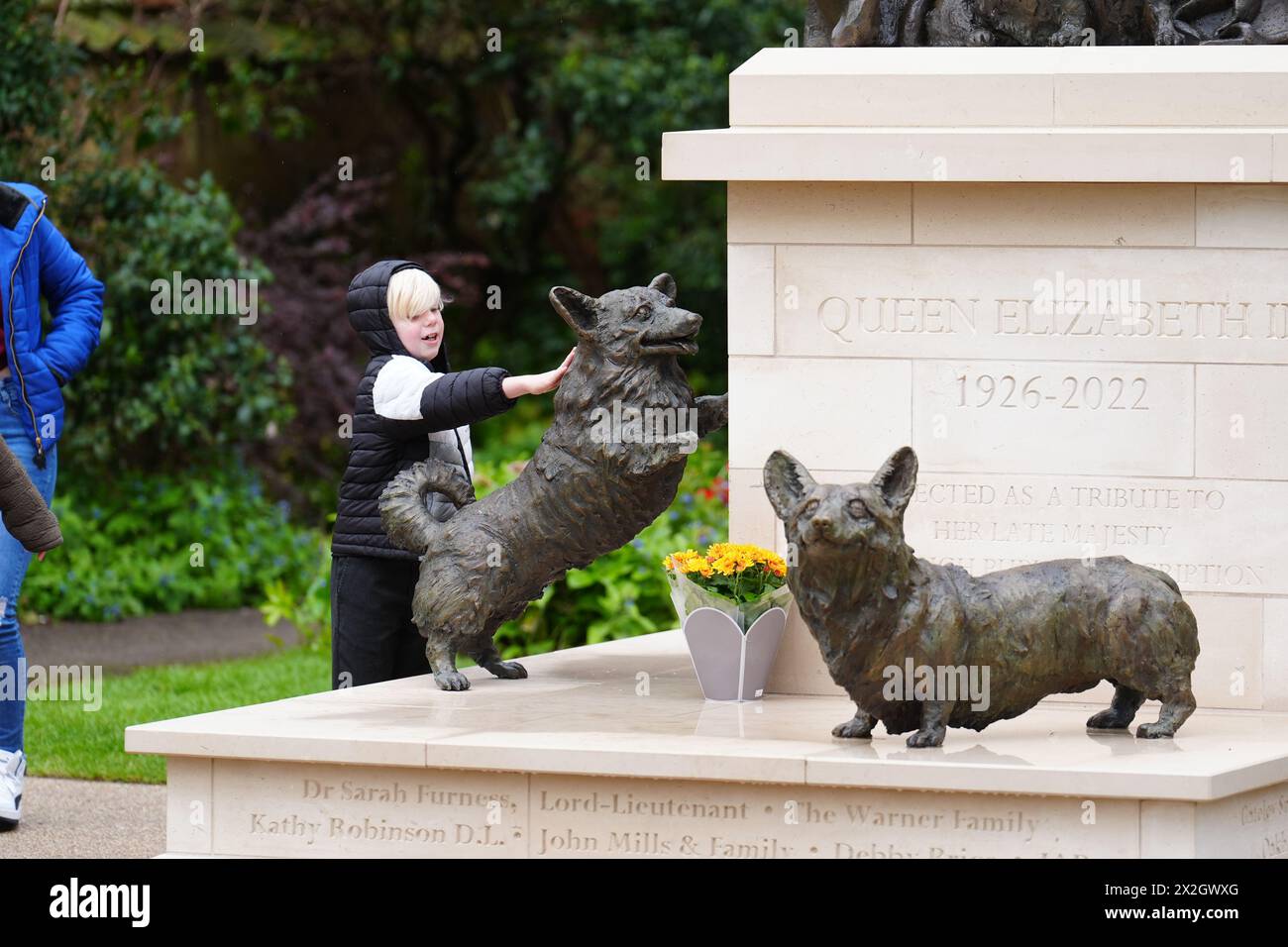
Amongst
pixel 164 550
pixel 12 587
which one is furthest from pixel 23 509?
pixel 164 550

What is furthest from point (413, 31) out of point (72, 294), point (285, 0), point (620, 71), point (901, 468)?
point (901, 468)

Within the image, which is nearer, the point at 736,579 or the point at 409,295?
the point at 736,579

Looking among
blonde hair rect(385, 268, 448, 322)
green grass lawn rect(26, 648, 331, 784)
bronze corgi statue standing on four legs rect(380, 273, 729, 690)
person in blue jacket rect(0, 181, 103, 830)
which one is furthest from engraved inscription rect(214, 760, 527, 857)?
green grass lawn rect(26, 648, 331, 784)

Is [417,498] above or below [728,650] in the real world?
above

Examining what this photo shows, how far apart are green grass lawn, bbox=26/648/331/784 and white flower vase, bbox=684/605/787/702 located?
2627 millimetres

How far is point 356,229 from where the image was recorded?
16.0 m

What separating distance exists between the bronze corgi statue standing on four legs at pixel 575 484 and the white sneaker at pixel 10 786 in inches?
59.1

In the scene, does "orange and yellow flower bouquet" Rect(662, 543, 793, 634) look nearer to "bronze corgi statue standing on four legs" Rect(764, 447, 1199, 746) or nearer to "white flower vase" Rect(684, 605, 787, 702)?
"white flower vase" Rect(684, 605, 787, 702)

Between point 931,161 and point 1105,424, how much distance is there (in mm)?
992

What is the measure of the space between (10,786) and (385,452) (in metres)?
1.70

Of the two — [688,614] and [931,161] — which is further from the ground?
[931,161]

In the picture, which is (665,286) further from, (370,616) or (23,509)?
(23,509)

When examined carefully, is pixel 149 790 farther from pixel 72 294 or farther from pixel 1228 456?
pixel 1228 456

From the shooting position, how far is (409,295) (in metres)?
6.38
